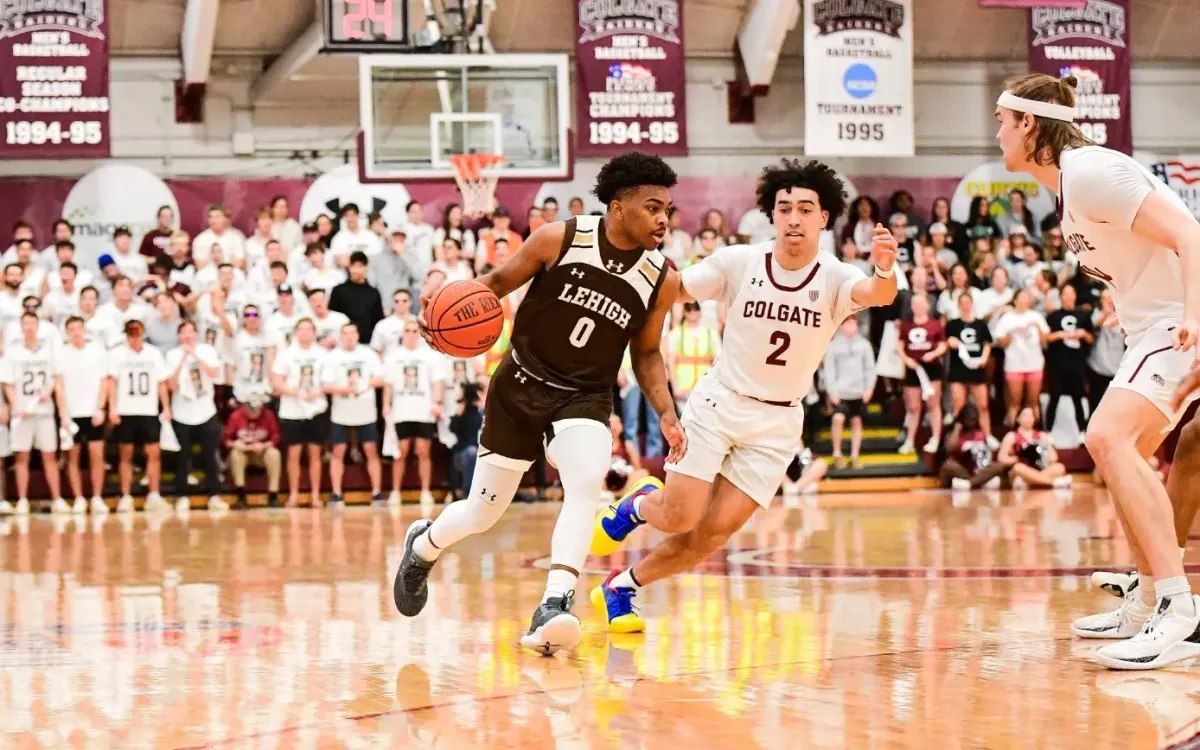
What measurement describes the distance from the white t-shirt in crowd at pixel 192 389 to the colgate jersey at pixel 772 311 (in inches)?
398

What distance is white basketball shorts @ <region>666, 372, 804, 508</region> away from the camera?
21.3 feet

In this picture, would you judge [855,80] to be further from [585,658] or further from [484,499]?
[585,658]

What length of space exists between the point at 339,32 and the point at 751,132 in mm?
7938

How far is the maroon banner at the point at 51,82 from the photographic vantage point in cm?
1720

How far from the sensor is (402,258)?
17281mm

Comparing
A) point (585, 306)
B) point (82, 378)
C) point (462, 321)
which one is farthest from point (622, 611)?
point (82, 378)

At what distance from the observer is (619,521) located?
7070 mm

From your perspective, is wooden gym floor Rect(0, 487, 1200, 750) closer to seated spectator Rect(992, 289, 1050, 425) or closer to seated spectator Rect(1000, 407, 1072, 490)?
seated spectator Rect(1000, 407, 1072, 490)

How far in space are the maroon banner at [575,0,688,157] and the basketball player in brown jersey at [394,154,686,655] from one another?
11.9m

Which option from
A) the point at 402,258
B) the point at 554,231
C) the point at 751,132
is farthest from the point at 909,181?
the point at 554,231

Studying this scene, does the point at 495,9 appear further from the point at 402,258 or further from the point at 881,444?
Result: the point at 881,444

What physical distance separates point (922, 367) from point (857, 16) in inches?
190

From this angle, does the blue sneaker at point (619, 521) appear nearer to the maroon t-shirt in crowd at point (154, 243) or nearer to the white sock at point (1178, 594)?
the white sock at point (1178, 594)

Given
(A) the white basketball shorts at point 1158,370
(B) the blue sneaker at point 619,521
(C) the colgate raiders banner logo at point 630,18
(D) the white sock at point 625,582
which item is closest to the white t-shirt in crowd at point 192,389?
(C) the colgate raiders banner logo at point 630,18
